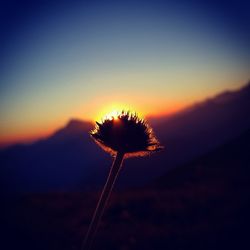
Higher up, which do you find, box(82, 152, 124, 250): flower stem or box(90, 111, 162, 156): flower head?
box(90, 111, 162, 156): flower head

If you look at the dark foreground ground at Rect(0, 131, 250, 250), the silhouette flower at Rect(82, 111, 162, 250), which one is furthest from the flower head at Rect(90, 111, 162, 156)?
the dark foreground ground at Rect(0, 131, 250, 250)

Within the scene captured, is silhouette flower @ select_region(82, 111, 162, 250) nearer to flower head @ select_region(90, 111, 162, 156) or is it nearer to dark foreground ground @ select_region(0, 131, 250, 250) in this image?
flower head @ select_region(90, 111, 162, 156)

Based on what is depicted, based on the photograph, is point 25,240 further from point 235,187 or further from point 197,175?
point 197,175

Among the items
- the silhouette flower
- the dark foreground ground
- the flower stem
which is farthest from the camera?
the dark foreground ground

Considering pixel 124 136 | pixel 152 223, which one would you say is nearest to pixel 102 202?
pixel 124 136

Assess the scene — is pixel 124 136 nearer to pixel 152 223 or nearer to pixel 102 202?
pixel 102 202

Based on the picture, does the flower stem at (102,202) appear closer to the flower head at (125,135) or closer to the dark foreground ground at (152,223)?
the flower head at (125,135)
